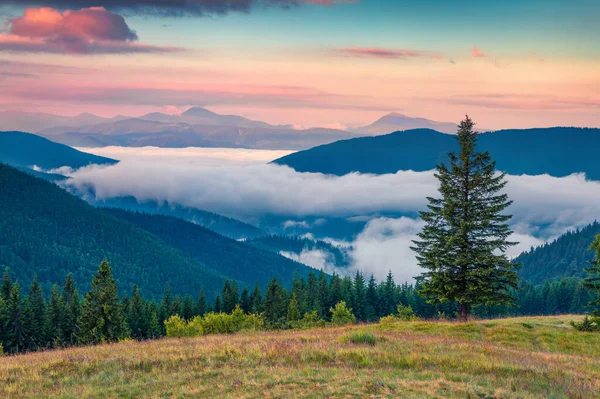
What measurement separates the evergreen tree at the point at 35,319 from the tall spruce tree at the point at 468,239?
192 ft

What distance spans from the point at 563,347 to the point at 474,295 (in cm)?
968

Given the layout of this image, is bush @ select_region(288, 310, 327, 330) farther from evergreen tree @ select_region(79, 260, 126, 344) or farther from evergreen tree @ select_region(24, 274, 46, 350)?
evergreen tree @ select_region(24, 274, 46, 350)

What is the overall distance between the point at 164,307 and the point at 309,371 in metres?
98.0

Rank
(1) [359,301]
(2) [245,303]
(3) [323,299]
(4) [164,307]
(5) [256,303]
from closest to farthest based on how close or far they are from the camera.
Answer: (4) [164,307] → (5) [256,303] → (2) [245,303] → (3) [323,299] → (1) [359,301]

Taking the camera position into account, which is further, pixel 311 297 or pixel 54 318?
pixel 311 297

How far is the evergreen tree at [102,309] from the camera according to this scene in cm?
6044

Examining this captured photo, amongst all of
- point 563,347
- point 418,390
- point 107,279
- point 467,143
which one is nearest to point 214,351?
point 418,390

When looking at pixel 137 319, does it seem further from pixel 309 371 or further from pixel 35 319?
pixel 309 371

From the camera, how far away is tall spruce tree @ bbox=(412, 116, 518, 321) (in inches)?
1425

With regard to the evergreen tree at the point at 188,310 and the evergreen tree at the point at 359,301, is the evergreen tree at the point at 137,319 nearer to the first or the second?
the evergreen tree at the point at 188,310

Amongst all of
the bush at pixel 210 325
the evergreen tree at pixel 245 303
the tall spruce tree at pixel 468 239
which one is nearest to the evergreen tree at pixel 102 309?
the bush at pixel 210 325

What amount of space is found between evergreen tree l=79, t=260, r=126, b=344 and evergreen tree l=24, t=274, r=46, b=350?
15.9 meters

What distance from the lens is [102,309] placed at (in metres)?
61.4

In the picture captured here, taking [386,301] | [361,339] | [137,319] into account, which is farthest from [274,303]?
[361,339]
